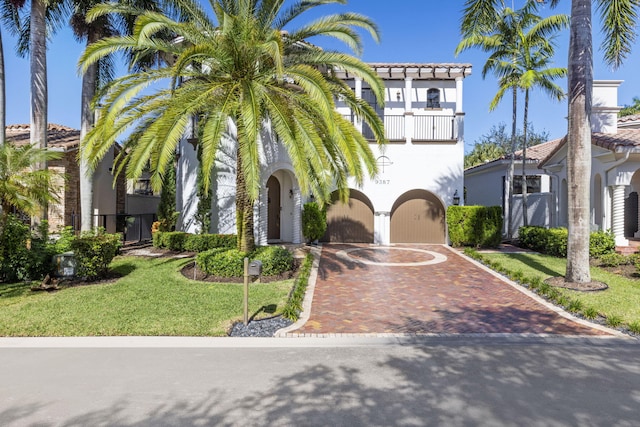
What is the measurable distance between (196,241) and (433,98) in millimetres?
13854

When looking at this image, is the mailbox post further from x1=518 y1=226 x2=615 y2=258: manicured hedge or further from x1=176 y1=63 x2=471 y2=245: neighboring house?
x1=518 y1=226 x2=615 y2=258: manicured hedge

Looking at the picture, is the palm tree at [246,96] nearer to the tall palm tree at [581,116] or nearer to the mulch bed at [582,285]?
the tall palm tree at [581,116]

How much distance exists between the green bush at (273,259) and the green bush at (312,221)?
5169 millimetres

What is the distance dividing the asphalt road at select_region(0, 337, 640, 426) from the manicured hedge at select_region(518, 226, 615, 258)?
7.82 meters

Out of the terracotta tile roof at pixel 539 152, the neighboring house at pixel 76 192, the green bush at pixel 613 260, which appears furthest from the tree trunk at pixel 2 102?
Result: the terracotta tile roof at pixel 539 152

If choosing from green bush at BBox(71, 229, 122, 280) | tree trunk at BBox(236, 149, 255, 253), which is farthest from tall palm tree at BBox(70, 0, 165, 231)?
tree trunk at BBox(236, 149, 255, 253)

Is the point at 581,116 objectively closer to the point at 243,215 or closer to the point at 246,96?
the point at 246,96

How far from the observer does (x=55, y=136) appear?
17.9 meters

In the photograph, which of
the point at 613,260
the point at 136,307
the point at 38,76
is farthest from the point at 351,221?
the point at 38,76

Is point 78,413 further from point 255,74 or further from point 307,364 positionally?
point 255,74

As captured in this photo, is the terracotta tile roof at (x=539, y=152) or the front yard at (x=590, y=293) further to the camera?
the terracotta tile roof at (x=539, y=152)

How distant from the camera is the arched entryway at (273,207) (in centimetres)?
1722

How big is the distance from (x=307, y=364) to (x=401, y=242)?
13812mm

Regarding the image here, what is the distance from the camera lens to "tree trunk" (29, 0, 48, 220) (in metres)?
12.3
